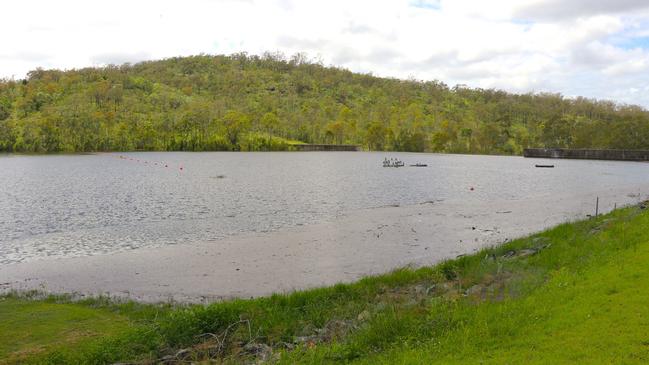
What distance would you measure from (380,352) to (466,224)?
29.6 meters

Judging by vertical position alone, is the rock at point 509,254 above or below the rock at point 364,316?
above

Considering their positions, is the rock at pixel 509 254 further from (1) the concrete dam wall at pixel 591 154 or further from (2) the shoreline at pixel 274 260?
(1) the concrete dam wall at pixel 591 154

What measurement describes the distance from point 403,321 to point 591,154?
194 metres

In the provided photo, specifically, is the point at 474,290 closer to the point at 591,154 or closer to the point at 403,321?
the point at 403,321

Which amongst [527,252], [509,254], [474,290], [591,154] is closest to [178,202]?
[509,254]

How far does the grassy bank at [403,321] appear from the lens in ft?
36.4

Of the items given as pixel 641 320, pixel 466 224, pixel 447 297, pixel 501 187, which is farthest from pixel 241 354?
pixel 501 187

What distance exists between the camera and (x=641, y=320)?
36.2 ft

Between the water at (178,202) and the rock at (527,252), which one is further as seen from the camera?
the water at (178,202)

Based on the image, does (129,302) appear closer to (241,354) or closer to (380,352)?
(241,354)

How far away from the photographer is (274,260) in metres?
28.0

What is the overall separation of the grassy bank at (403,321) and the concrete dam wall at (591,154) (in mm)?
172283

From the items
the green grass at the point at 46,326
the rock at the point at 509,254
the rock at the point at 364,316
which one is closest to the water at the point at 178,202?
the green grass at the point at 46,326

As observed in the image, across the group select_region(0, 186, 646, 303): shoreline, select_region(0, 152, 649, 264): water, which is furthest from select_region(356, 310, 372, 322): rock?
select_region(0, 152, 649, 264): water
